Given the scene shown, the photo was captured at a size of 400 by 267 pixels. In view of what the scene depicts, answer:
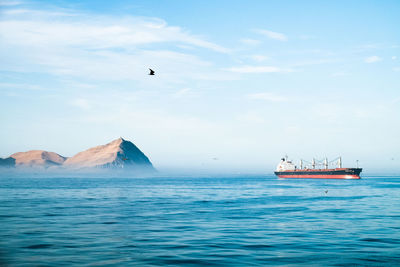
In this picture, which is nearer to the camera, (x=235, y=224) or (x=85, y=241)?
(x=85, y=241)

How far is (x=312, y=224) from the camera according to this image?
111ft

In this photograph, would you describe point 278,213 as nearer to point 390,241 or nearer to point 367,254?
point 390,241

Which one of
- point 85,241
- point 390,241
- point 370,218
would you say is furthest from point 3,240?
point 370,218

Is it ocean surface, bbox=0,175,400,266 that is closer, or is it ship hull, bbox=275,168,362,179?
ocean surface, bbox=0,175,400,266

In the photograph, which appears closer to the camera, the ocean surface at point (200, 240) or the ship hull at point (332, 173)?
the ocean surface at point (200, 240)

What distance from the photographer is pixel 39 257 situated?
20.5m

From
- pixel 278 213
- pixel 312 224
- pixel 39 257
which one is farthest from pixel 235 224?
pixel 39 257

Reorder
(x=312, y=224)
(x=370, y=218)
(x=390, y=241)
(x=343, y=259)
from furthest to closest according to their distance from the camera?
(x=370, y=218) → (x=312, y=224) → (x=390, y=241) → (x=343, y=259)

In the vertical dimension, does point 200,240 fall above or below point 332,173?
above

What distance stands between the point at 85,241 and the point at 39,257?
16.4 ft

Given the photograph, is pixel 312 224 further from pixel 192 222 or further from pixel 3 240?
pixel 3 240

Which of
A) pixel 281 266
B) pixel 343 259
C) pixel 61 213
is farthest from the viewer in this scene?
pixel 61 213

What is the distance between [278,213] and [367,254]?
858 inches

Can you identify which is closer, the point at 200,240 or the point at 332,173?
the point at 200,240
